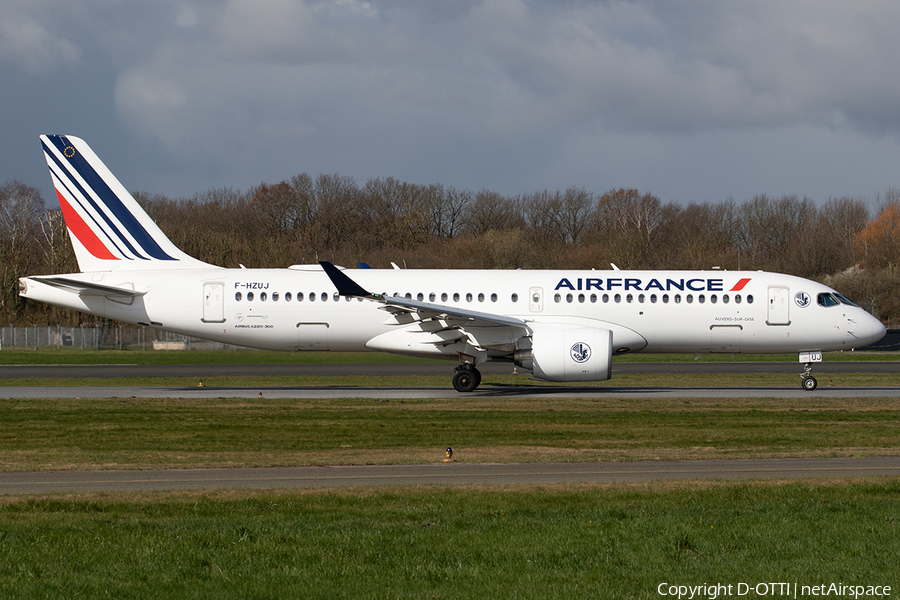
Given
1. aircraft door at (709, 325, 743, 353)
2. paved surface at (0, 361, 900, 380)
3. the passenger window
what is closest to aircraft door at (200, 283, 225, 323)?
paved surface at (0, 361, 900, 380)

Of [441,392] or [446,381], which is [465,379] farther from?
[446,381]

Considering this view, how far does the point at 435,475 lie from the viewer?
1291cm

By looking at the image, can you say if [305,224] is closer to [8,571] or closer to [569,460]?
[569,460]

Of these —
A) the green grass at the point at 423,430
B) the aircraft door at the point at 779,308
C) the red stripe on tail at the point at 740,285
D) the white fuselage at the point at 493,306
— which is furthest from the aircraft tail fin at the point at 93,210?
the aircraft door at the point at 779,308

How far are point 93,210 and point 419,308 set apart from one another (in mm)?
11066

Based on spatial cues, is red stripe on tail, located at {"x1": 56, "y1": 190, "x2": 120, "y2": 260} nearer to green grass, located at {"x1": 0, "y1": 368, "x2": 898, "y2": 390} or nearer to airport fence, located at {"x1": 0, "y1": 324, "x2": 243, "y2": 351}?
green grass, located at {"x1": 0, "y1": 368, "x2": 898, "y2": 390}

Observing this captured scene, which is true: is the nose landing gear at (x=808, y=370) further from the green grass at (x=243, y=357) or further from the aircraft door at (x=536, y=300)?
the green grass at (x=243, y=357)

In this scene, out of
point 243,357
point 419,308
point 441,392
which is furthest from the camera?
point 243,357

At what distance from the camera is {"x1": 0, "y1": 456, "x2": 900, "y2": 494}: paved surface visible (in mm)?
12102

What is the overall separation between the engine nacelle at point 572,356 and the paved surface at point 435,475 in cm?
1001

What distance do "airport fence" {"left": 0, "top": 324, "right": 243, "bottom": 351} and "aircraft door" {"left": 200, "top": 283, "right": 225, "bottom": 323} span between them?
30.6m

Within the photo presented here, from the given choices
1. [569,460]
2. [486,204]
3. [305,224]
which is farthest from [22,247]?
[569,460]

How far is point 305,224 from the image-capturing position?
80750mm

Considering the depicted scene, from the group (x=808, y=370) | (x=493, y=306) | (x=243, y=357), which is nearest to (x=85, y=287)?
(x=243, y=357)
